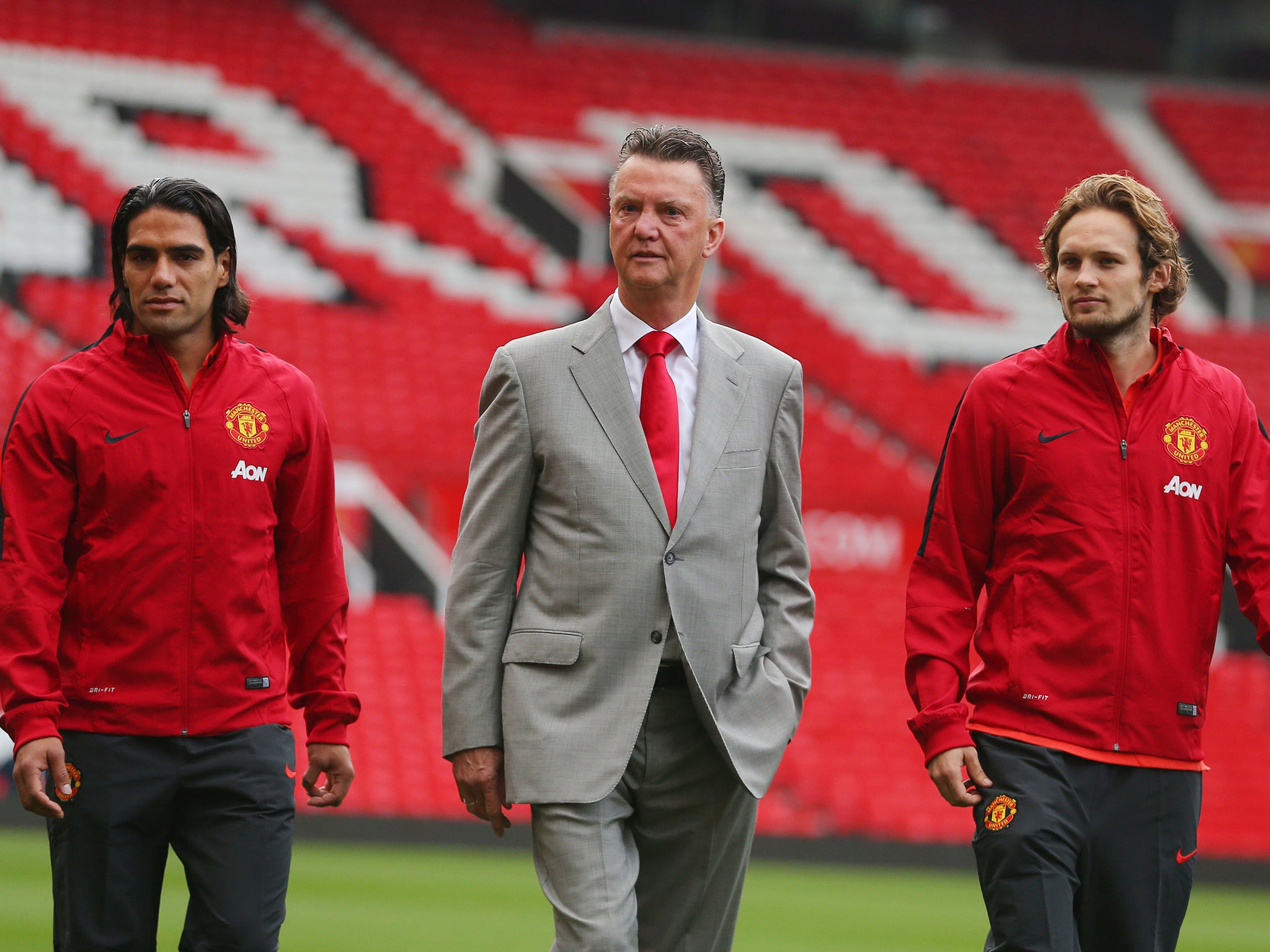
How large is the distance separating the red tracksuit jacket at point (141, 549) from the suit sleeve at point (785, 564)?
2.98 ft

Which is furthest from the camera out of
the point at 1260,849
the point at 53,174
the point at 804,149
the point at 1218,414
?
the point at 804,149

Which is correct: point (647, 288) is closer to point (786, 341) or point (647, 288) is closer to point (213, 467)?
point (213, 467)

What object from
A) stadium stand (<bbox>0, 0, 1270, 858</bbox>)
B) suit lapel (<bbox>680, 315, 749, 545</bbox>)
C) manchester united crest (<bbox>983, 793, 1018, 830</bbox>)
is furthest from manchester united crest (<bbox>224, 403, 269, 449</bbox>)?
stadium stand (<bbox>0, 0, 1270, 858</bbox>)

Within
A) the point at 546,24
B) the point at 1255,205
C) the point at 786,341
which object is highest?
the point at 546,24

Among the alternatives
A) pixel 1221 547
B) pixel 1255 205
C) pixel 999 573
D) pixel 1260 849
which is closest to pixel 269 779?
pixel 999 573

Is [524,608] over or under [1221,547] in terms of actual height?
under

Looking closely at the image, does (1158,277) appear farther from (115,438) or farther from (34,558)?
(34,558)

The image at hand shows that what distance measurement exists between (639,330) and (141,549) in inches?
39.2

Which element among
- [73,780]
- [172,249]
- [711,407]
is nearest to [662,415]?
[711,407]

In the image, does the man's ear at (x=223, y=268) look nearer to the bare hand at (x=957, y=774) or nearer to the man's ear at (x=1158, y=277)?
the bare hand at (x=957, y=774)

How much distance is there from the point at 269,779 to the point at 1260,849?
760 cm

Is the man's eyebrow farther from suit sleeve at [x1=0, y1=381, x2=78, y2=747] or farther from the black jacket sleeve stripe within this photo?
the black jacket sleeve stripe

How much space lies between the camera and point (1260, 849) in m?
8.95

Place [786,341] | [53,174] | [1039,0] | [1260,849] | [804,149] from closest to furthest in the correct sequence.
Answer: [1260,849] → [53,174] → [786,341] → [804,149] → [1039,0]
